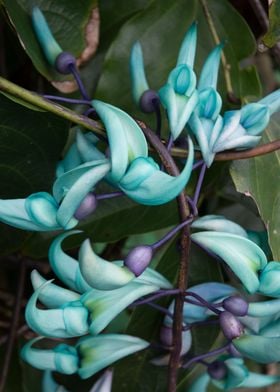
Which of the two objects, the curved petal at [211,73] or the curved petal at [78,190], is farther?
the curved petal at [211,73]

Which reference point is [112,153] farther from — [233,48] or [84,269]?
[233,48]

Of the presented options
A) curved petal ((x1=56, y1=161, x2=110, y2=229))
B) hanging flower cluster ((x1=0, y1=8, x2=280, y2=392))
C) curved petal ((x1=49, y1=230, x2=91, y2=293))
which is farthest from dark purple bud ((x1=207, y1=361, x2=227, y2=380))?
curved petal ((x1=56, y1=161, x2=110, y2=229))

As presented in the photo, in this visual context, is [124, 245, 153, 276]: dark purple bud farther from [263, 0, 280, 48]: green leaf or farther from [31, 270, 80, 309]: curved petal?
[263, 0, 280, 48]: green leaf

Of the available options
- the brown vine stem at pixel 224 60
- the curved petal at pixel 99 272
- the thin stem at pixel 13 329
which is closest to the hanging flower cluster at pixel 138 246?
the curved petal at pixel 99 272

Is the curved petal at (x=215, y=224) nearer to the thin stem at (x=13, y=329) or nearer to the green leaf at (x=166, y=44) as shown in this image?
the green leaf at (x=166, y=44)

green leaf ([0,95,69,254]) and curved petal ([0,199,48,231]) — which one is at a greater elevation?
curved petal ([0,199,48,231])

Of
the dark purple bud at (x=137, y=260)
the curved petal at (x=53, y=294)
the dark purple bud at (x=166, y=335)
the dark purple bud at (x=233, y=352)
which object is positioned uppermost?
the dark purple bud at (x=137, y=260)
